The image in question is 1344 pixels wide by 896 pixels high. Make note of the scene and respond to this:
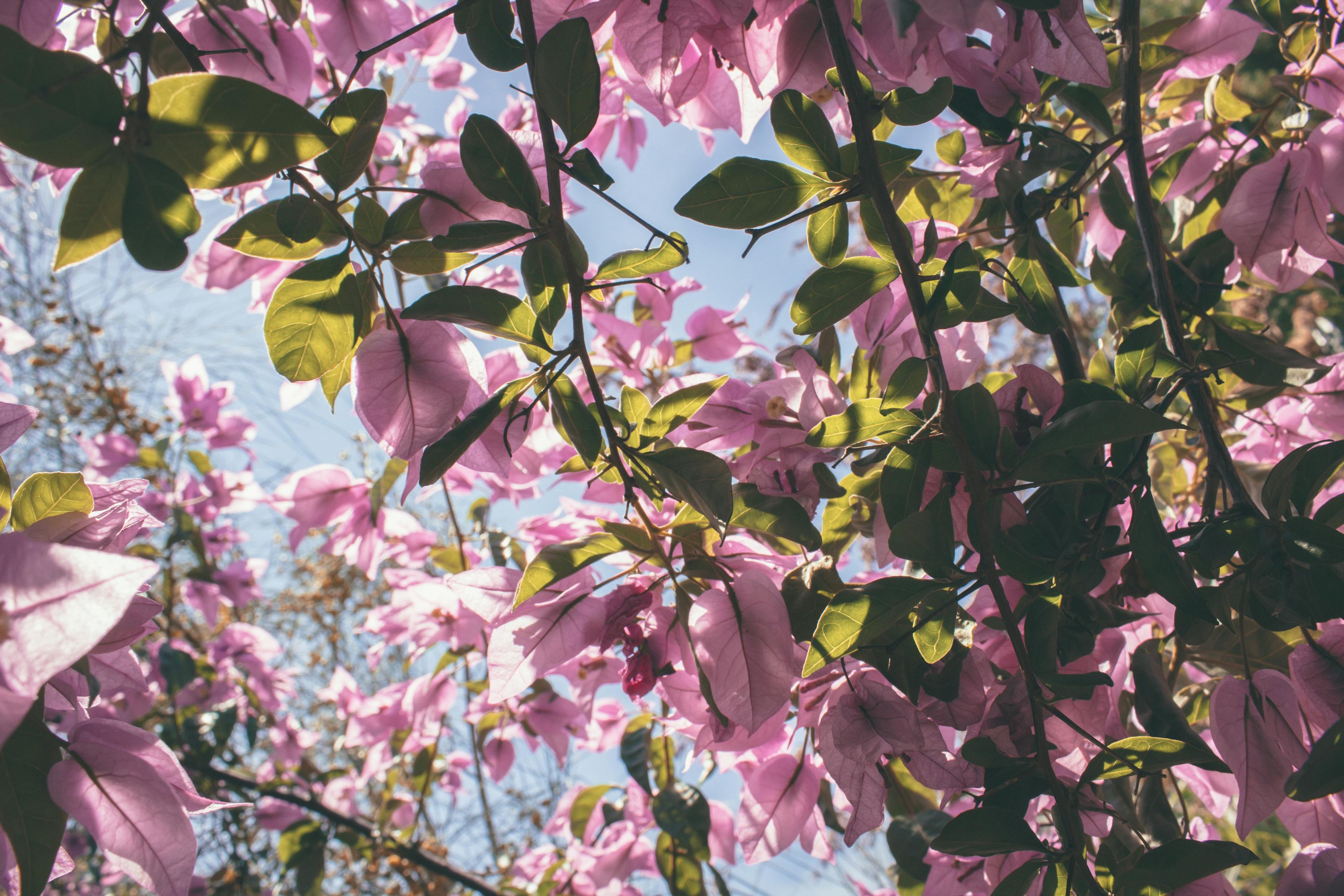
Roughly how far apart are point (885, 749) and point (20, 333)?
93cm

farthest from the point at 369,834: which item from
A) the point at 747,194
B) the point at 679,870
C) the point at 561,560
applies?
the point at 747,194

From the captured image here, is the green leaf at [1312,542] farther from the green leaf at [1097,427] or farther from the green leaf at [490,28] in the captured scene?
the green leaf at [490,28]

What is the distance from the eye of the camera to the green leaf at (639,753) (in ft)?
2.45

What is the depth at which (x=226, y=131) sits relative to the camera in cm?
31

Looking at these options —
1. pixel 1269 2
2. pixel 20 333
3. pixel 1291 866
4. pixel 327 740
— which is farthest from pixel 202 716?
pixel 327 740

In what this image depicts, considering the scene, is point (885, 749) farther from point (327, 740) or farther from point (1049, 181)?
point (327, 740)

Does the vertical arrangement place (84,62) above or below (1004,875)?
above

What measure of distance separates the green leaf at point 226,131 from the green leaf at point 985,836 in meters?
0.43

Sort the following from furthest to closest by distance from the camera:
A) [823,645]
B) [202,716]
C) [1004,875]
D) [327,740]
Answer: [327,740], [202,716], [1004,875], [823,645]

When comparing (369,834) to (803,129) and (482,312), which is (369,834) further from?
(803,129)

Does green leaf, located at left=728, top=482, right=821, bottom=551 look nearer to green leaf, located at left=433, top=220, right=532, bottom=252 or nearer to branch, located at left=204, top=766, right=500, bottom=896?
green leaf, located at left=433, top=220, right=532, bottom=252

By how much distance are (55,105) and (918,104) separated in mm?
380

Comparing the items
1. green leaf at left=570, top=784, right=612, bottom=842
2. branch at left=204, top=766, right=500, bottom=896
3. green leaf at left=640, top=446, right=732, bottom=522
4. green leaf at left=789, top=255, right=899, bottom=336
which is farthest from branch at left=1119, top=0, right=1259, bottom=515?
branch at left=204, top=766, right=500, bottom=896

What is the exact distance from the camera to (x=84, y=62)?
0.94 feet
